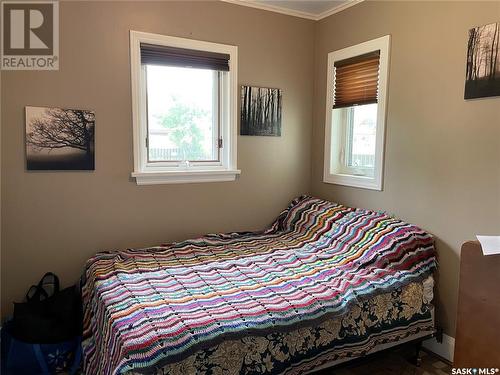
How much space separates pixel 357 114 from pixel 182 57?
57.8 inches

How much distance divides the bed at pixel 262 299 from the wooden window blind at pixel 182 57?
1313mm

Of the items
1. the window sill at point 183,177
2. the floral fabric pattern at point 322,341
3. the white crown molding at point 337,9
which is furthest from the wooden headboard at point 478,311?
the white crown molding at point 337,9

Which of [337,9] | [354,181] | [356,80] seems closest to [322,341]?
[354,181]

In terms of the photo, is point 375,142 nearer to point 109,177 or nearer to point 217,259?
point 217,259

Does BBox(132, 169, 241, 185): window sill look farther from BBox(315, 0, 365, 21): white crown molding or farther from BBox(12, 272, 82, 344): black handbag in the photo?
BBox(315, 0, 365, 21): white crown molding

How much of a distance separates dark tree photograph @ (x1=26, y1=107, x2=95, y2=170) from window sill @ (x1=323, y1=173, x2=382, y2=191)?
6.26ft

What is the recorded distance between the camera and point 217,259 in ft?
8.11

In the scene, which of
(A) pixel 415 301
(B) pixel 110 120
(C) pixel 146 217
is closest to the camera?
(A) pixel 415 301

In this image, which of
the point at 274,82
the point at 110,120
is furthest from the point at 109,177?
the point at 274,82

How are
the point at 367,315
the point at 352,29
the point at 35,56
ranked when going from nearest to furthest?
1. the point at 367,315
2. the point at 35,56
3. the point at 352,29

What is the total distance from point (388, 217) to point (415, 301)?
24.9 inches

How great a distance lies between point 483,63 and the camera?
2.10 m

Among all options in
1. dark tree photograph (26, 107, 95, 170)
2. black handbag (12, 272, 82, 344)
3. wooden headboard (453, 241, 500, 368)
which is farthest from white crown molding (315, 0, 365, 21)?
black handbag (12, 272, 82, 344)

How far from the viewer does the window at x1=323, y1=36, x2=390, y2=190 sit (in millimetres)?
2732
